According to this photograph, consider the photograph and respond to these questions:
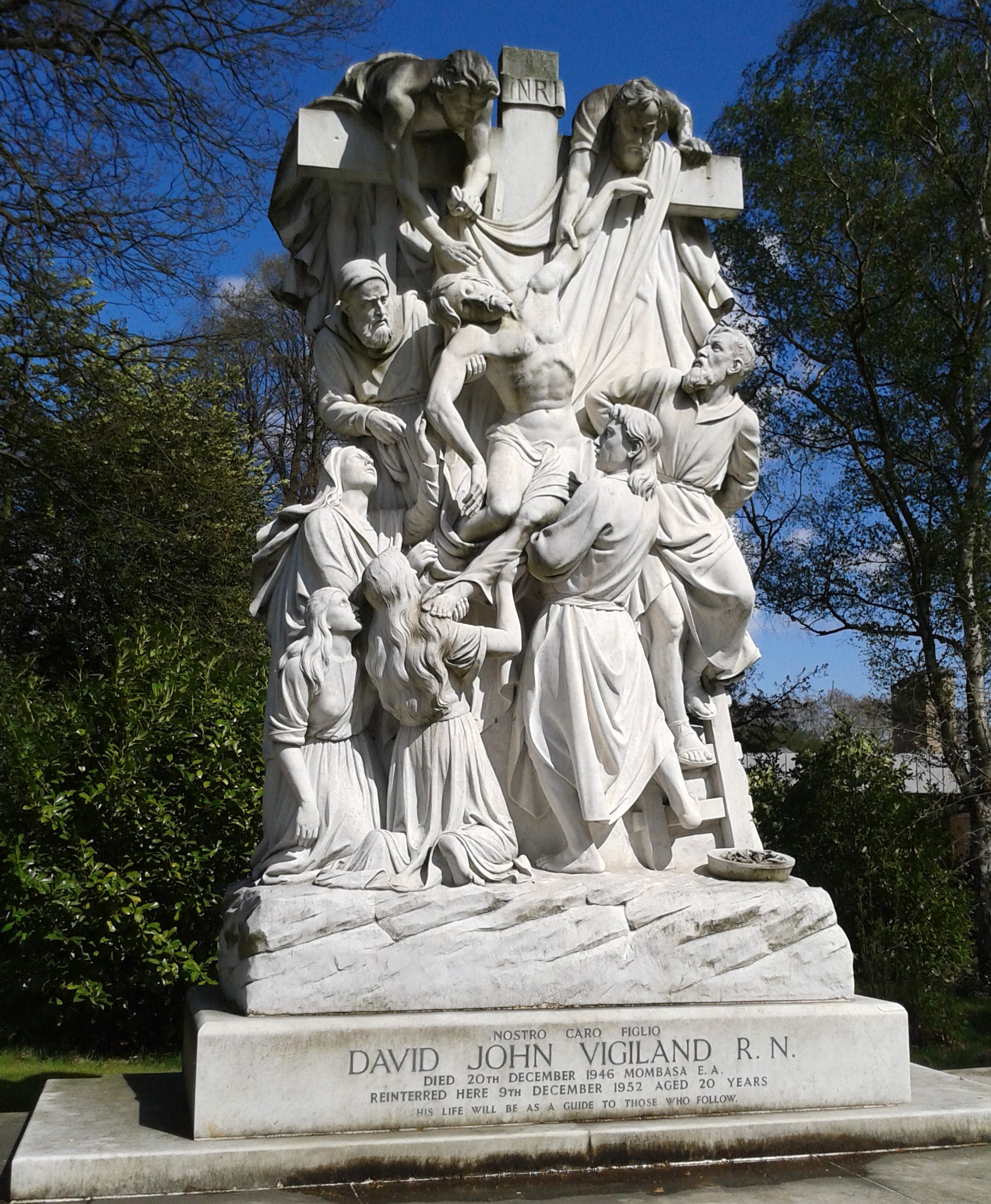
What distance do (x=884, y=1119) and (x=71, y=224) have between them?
8797mm

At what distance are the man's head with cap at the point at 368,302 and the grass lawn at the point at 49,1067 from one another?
4.91m

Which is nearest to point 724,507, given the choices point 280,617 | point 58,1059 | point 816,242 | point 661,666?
point 661,666

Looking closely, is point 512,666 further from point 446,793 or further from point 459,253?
point 459,253

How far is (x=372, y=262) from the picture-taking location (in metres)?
5.43

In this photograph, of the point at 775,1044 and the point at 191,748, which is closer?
the point at 775,1044

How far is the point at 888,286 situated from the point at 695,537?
9.08m

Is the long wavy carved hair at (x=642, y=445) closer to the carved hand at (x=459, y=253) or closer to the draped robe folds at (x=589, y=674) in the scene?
the draped robe folds at (x=589, y=674)

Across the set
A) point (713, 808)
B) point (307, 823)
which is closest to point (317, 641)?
point (307, 823)

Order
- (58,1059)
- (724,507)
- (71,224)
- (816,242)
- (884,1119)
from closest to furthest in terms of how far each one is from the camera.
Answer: (884,1119), (724,507), (58,1059), (71,224), (816,242)

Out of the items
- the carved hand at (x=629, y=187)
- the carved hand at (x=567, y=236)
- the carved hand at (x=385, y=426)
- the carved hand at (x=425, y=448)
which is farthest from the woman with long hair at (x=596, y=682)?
the carved hand at (x=629, y=187)

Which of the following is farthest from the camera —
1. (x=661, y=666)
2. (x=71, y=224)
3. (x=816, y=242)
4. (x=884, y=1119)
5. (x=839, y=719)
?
(x=816, y=242)

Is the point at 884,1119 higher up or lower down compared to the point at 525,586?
lower down

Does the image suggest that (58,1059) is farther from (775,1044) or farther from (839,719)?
(839,719)

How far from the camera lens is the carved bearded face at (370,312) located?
17.3 ft
